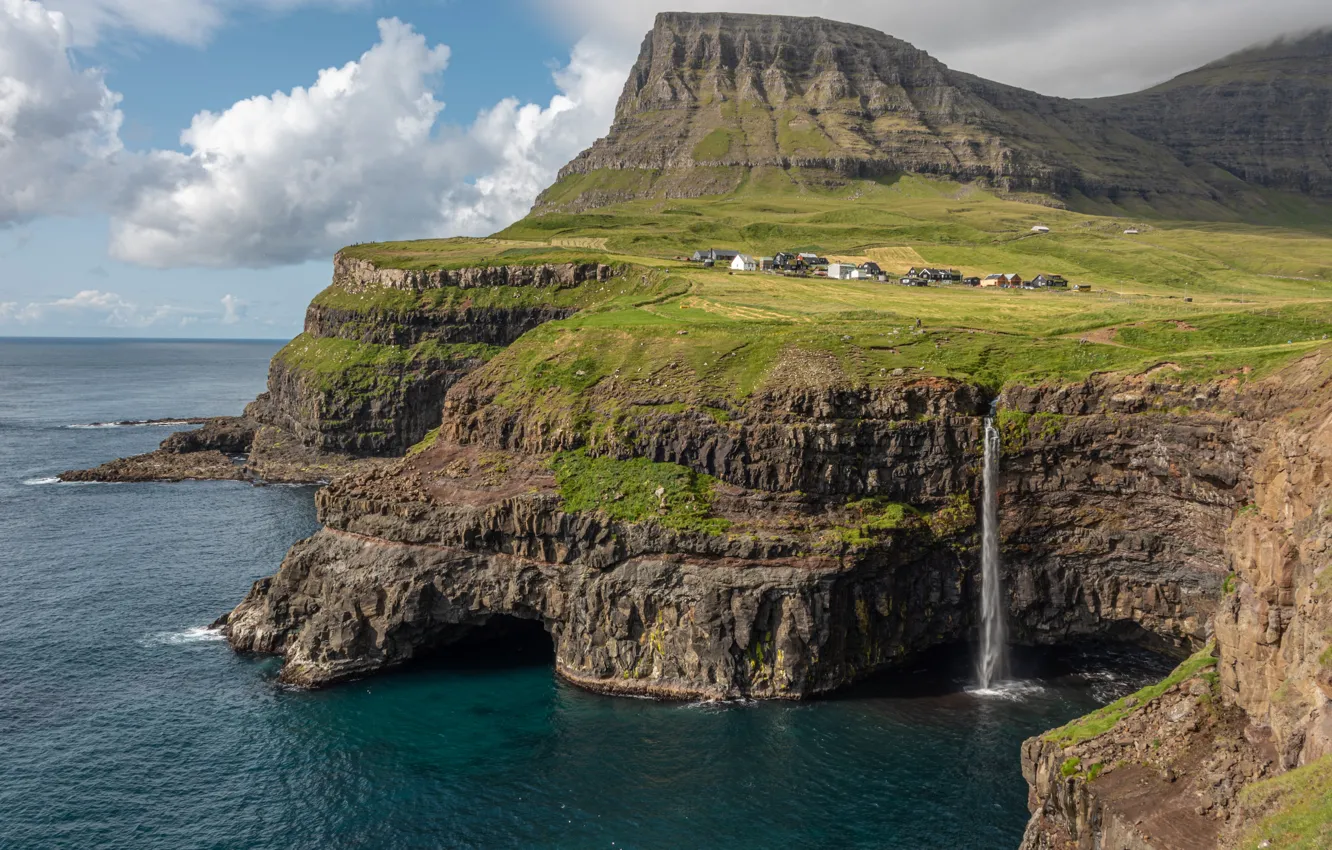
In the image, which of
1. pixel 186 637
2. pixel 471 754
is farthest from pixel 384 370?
pixel 471 754

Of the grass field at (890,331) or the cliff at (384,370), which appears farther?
the cliff at (384,370)

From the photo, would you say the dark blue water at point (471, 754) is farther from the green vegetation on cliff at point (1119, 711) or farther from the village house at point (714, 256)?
the village house at point (714, 256)

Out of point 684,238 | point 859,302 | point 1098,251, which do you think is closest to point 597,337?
point 859,302

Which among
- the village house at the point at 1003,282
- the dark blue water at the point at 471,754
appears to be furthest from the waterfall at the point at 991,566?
the village house at the point at 1003,282

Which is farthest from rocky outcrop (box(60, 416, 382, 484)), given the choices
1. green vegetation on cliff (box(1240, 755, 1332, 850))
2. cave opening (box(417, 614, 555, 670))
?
green vegetation on cliff (box(1240, 755, 1332, 850))

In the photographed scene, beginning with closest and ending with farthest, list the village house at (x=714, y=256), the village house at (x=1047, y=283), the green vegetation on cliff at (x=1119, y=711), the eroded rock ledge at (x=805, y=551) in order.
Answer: the green vegetation on cliff at (x=1119, y=711) → the eroded rock ledge at (x=805, y=551) → the village house at (x=1047, y=283) → the village house at (x=714, y=256)

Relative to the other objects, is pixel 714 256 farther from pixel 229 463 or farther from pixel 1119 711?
pixel 1119 711

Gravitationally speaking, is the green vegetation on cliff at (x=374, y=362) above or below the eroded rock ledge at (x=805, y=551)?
above
